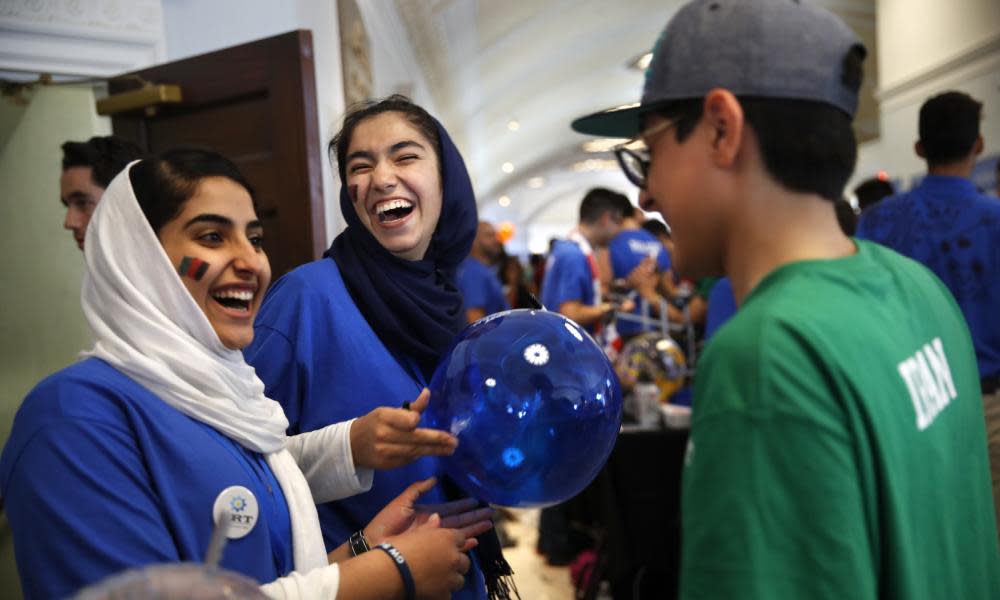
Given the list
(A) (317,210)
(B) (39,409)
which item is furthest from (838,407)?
(A) (317,210)

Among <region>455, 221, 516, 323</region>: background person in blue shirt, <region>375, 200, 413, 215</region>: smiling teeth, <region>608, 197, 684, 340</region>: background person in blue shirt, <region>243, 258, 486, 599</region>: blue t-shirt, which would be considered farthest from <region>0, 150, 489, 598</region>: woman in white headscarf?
<region>455, 221, 516, 323</region>: background person in blue shirt

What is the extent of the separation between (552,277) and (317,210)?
2430 mm

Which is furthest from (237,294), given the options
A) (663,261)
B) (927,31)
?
(927,31)

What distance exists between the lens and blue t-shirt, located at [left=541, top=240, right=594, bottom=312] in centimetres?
487

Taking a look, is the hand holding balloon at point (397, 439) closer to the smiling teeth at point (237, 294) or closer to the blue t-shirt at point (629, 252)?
the smiling teeth at point (237, 294)

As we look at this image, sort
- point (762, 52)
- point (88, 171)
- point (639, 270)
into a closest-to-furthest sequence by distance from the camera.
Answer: point (762, 52) → point (88, 171) → point (639, 270)

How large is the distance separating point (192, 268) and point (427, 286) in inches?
25.8

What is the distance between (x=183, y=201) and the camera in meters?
1.30

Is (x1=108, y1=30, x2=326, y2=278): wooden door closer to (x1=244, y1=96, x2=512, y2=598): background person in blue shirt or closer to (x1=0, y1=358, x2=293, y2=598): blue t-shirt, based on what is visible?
(x1=244, y1=96, x2=512, y2=598): background person in blue shirt

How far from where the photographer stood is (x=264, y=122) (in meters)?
2.79

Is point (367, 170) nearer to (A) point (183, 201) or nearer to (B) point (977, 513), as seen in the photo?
(A) point (183, 201)

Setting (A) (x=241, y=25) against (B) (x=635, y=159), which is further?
(A) (x=241, y=25)

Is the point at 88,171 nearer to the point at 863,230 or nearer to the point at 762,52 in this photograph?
the point at 762,52

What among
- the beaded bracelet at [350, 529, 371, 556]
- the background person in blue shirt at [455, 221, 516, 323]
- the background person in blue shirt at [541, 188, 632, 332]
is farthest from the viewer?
the background person in blue shirt at [455, 221, 516, 323]
